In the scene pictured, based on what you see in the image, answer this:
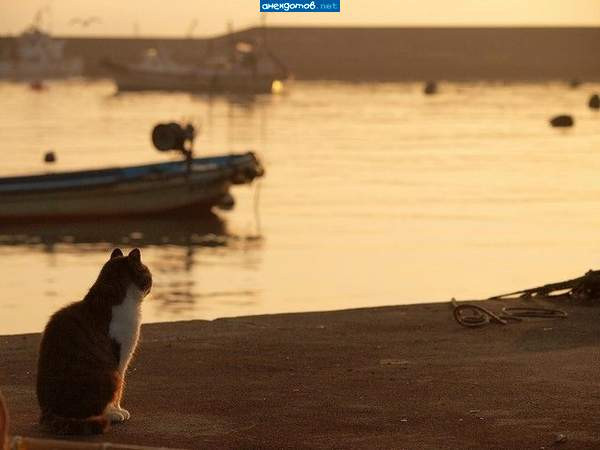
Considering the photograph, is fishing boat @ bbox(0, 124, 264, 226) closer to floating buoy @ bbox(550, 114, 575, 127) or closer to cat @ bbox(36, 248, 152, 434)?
cat @ bbox(36, 248, 152, 434)

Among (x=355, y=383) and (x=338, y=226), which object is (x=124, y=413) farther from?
(x=338, y=226)

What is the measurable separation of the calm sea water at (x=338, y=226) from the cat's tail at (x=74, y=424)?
621 inches

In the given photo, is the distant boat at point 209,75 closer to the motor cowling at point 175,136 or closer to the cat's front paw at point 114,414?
the motor cowling at point 175,136

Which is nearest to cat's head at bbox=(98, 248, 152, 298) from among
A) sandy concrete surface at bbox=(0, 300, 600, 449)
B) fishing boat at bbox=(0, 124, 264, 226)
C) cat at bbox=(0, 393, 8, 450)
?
sandy concrete surface at bbox=(0, 300, 600, 449)

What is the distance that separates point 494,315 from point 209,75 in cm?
16457

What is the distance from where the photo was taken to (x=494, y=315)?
14992 mm

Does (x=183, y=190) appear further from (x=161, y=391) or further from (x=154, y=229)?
(x=161, y=391)

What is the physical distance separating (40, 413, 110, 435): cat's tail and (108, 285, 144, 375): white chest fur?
0.38m

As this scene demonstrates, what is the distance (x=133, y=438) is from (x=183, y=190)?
32.4 m

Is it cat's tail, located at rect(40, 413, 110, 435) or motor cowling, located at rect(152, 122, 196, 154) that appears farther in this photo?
motor cowling, located at rect(152, 122, 196, 154)

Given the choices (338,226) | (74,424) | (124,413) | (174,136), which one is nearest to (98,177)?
(174,136)

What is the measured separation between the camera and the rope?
14.7 meters

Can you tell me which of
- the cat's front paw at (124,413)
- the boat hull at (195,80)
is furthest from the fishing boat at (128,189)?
the boat hull at (195,80)

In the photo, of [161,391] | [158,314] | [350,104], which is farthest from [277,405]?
[350,104]
